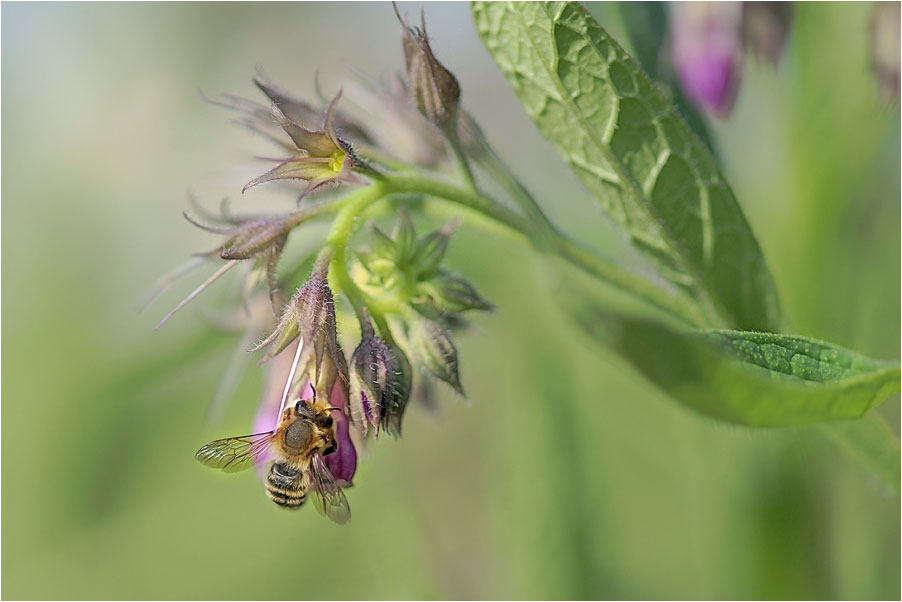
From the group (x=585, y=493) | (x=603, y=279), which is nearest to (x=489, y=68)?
(x=585, y=493)

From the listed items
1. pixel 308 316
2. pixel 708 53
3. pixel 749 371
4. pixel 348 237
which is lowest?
pixel 749 371

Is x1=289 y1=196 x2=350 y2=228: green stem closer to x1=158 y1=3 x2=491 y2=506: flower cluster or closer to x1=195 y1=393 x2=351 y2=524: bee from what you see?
x1=158 y1=3 x2=491 y2=506: flower cluster

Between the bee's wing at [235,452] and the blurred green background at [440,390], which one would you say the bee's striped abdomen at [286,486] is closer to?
the bee's wing at [235,452]

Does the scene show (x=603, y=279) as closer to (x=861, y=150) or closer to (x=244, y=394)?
(x=861, y=150)

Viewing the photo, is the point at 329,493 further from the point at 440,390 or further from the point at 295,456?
the point at 440,390

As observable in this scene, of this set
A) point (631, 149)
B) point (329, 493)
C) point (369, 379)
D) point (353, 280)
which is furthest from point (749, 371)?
point (329, 493)

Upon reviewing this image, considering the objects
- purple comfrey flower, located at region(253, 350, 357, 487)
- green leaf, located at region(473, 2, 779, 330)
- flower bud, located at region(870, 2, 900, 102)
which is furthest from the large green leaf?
flower bud, located at region(870, 2, 900, 102)
